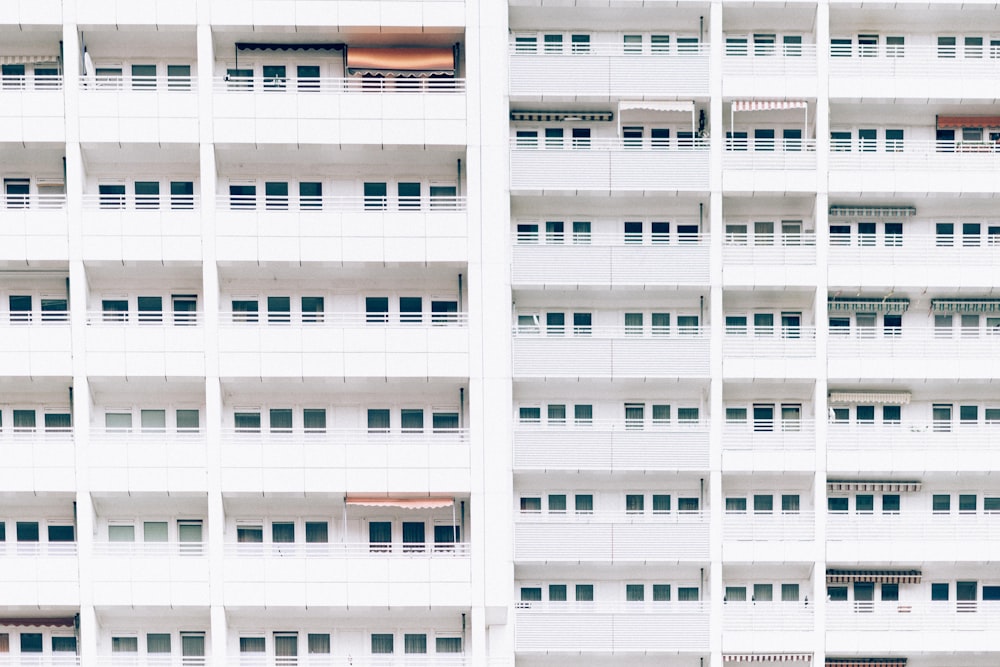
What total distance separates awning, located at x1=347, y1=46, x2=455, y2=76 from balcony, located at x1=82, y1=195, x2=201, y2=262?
589 cm

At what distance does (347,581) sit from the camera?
2569cm

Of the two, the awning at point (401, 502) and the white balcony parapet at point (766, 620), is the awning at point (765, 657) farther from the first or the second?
the awning at point (401, 502)

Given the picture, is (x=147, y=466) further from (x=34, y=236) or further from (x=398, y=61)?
(x=398, y=61)

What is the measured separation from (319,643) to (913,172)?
20563 mm

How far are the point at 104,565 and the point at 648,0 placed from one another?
67.5 feet

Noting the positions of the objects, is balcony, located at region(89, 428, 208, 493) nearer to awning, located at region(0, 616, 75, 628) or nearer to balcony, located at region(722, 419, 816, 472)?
awning, located at region(0, 616, 75, 628)

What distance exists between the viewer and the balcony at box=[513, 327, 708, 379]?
2680cm

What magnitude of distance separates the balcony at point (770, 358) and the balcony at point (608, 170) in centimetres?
442

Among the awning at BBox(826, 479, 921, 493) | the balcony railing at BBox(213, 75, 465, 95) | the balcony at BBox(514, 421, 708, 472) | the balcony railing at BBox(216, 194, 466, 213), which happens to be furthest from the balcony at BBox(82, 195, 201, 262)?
the awning at BBox(826, 479, 921, 493)

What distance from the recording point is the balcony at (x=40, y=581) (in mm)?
25469

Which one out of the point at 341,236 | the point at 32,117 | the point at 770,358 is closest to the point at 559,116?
the point at 341,236

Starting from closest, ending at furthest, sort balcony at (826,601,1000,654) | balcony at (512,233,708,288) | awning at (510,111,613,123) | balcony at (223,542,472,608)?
balcony at (223,542,472,608) → balcony at (826,601,1000,654) → balcony at (512,233,708,288) → awning at (510,111,613,123)

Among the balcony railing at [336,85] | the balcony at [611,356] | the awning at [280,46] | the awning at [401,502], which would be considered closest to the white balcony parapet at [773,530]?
the balcony at [611,356]

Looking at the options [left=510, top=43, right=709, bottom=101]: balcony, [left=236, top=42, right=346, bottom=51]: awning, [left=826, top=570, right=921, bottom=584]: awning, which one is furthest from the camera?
[left=826, top=570, right=921, bottom=584]: awning
